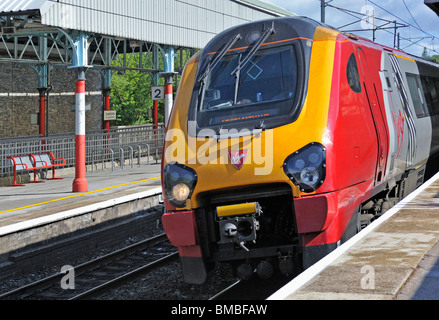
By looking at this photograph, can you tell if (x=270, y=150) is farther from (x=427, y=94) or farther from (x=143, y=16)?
(x=143, y=16)

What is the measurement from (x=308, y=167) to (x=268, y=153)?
42cm

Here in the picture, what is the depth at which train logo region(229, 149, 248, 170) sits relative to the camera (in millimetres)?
6594

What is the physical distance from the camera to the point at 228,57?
7.59 metres

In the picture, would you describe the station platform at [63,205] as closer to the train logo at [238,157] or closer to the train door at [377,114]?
the train logo at [238,157]

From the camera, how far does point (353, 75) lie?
7.45 m

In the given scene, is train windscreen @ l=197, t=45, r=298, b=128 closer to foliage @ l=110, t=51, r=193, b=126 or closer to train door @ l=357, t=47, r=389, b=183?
train door @ l=357, t=47, r=389, b=183

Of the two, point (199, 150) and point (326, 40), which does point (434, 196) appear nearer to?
point (326, 40)

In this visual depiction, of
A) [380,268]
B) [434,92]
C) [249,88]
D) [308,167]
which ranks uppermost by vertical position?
[434,92]

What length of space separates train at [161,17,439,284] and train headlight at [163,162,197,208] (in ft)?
0.04

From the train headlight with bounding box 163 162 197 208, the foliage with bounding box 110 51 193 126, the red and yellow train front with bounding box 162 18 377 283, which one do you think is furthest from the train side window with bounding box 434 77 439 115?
the foliage with bounding box 110 51 193 126

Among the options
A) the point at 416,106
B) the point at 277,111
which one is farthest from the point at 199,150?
the point at 416,106

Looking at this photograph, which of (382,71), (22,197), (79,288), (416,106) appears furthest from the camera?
(22,197)

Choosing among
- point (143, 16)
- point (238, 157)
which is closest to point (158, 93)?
point (143, 16)
